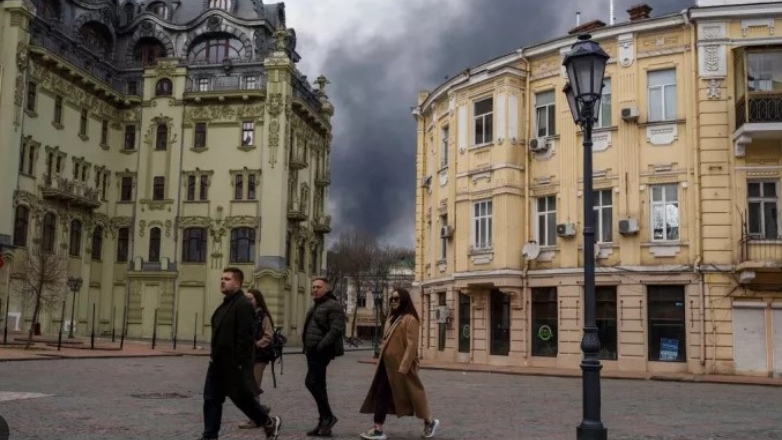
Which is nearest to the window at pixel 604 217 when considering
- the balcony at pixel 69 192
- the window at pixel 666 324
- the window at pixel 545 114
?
the window at pixel 666 324

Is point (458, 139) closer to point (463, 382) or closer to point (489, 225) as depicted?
point (489, 225)

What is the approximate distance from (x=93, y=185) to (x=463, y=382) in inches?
1416

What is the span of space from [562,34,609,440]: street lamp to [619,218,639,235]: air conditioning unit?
17.0 m

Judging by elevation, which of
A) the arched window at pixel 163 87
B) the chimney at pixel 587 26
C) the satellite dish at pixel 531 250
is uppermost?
the arched window at pixel 163 87

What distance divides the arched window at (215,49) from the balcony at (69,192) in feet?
35.7

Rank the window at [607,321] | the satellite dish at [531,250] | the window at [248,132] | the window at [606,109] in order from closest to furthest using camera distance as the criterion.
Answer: the window at [607,321]
the window at [606,109]
the satellite dish at [531,250]
the window at [248,132]

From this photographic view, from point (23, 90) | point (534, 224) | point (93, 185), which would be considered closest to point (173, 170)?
point (93, 185)

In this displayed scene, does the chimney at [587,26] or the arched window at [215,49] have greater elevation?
the arched window at [215,49]

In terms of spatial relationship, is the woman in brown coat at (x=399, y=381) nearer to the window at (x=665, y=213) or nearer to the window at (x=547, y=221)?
the window at (x=665, y=213)

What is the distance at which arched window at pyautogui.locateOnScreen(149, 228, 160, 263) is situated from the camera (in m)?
52.1

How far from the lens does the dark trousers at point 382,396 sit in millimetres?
10117

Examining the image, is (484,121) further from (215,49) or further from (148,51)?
(148,51)

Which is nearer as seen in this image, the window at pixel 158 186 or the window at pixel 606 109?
the window at pixel 606 109

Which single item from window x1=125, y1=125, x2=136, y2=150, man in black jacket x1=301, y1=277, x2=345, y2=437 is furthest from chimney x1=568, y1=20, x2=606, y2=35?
window x1=125, y1=125, x2=136, y2=150
